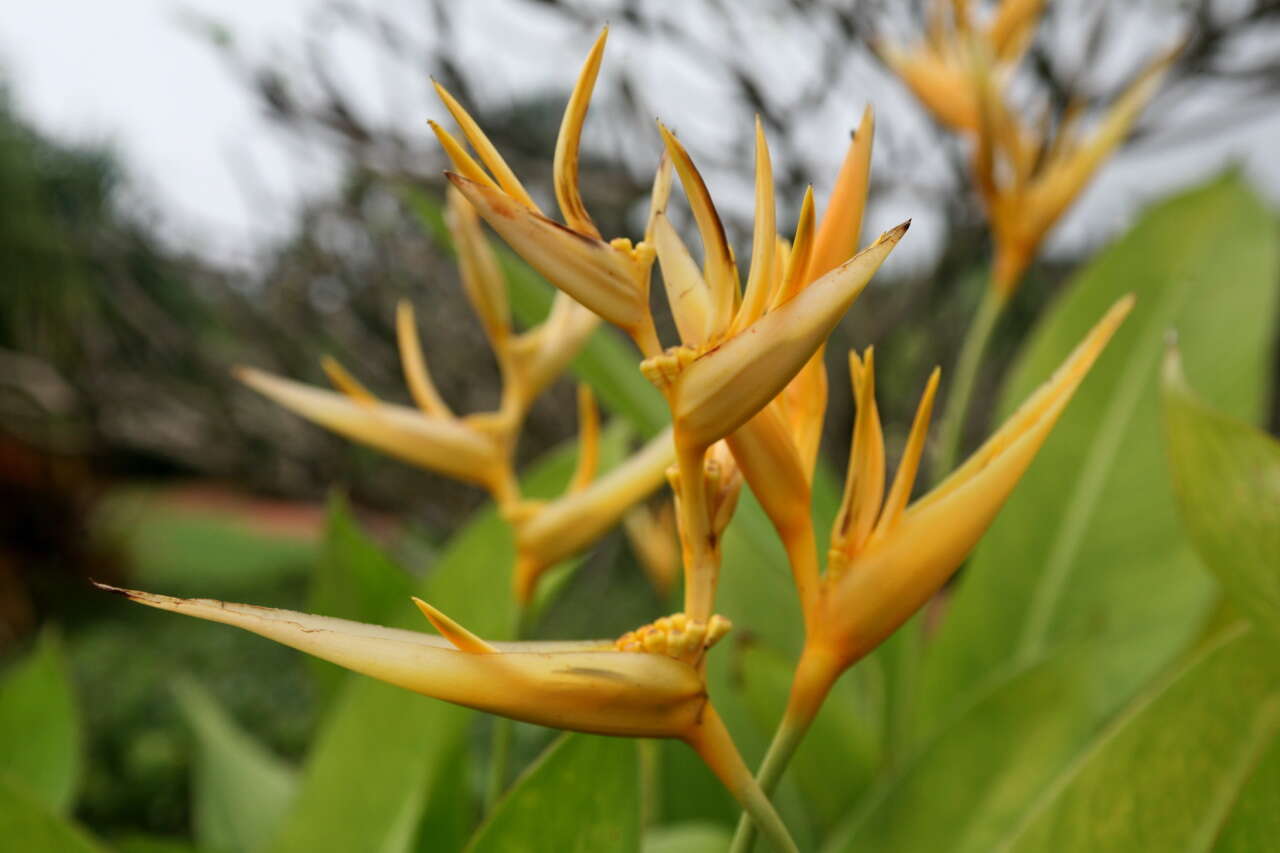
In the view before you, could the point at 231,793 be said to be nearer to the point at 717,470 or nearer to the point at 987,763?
the point at 987,763

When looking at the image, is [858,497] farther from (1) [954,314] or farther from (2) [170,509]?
(2) [170,509]

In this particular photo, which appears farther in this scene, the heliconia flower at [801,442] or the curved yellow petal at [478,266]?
the curved yellow petal at [478,266]

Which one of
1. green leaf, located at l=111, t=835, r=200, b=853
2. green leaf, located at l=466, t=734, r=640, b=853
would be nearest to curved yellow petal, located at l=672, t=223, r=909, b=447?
green leaf, located at l=466, t=734, r=640, b=853

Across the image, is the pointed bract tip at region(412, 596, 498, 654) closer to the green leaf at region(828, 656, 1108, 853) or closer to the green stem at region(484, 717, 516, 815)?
the green stem at region(484, 717, 516, 815)

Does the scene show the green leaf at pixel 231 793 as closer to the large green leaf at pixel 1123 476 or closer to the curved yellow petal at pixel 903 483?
the large green leaf at pixel 1123 476

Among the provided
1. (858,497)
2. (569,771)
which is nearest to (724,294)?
(858,497)

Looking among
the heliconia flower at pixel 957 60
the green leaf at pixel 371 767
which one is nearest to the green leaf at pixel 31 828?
the green leaf at pixel 371 767

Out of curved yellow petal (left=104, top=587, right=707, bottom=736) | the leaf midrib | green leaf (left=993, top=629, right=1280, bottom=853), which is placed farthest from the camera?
the leaf midrib
